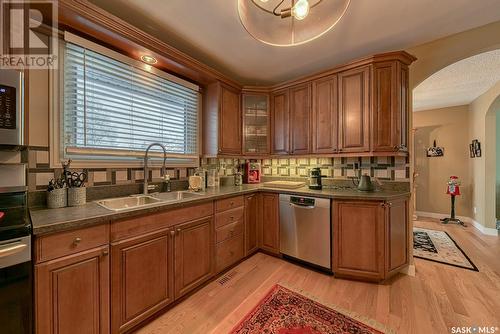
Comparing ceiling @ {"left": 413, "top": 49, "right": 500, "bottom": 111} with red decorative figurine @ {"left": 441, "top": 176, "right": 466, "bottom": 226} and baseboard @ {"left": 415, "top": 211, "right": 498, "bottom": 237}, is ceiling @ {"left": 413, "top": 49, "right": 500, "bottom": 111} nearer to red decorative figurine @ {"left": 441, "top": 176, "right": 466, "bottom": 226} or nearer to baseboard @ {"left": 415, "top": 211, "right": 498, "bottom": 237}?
red decorative figurine @ {"left": 441, "top": 176, "right": 466, "bottom": 226}

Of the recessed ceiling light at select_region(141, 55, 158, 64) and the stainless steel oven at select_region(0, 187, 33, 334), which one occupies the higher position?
the recessed ceiling light at select_region(141, 55, 158, 64)

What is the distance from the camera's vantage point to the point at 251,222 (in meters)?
2.67

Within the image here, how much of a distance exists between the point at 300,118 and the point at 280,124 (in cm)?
33

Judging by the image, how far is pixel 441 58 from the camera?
2162 mm

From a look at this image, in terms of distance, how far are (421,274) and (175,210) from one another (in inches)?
109

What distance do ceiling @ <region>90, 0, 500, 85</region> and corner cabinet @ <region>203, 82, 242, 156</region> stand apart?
1.22ft

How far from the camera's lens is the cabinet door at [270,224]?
2.62 m

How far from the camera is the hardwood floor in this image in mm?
1575

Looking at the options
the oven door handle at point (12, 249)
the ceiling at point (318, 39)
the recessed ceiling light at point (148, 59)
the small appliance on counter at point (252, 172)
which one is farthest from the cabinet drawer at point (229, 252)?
the ceiling at point (318, 39)

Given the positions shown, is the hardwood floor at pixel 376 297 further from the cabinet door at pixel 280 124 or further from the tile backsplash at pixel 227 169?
the cabinet door at pixel 280 124

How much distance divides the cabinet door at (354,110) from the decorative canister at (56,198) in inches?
106

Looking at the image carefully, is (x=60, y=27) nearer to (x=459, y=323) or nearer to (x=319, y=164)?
(x=319, y=164)

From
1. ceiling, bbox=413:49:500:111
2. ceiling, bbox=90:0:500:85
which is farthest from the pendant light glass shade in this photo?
ceiling, bbox=413:49:500:111

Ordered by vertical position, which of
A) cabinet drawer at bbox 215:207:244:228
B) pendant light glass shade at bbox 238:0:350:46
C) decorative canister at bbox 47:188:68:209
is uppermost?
pendant light glass shade at bbox 238:0:350:46
